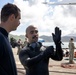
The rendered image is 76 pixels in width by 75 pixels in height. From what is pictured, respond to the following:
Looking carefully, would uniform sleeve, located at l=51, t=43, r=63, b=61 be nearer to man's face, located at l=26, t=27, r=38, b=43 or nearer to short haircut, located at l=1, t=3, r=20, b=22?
man's face, located at l=26, t=27, r=38, b=43

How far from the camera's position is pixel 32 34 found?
3316 millimetres

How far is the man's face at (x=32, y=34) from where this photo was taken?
3.29 m

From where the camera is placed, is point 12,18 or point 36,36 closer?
point 12,18

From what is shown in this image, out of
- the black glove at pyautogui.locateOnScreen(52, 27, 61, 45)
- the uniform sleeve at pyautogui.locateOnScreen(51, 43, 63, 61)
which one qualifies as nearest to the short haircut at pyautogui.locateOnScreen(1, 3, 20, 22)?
the black glove at pyautogui.locateOnScreen(52, 27, 61, 45)

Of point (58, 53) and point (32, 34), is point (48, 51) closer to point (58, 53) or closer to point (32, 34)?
point (58, 53)

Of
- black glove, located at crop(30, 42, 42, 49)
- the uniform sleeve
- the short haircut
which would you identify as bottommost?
the uniform sleeve

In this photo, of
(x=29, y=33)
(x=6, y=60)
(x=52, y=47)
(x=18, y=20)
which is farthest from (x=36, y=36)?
(x=6, y=60)

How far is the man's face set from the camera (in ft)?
10.8

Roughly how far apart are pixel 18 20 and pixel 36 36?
0.82m

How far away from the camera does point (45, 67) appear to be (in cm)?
320

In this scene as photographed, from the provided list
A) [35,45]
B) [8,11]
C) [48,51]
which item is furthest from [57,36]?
[8,11]

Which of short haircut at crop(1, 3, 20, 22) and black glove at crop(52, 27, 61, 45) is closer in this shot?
short haircut at crop(1, 3, 20, 22)

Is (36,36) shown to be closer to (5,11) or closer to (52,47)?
(52,47)

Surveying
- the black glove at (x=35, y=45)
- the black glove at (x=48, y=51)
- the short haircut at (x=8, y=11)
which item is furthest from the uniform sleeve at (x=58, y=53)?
the short haircut at (x=8, y=11)
